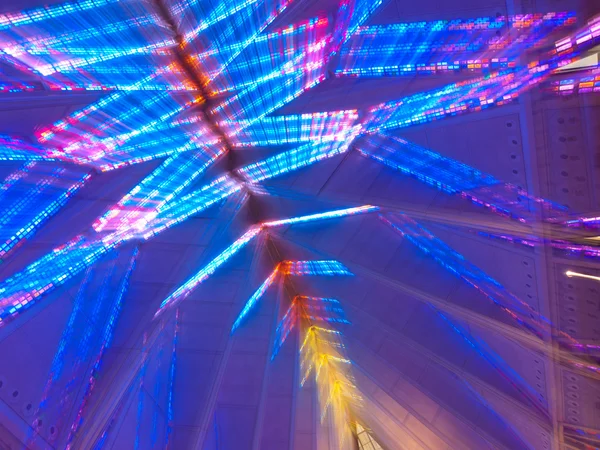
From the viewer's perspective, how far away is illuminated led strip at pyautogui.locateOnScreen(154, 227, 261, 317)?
354 inches

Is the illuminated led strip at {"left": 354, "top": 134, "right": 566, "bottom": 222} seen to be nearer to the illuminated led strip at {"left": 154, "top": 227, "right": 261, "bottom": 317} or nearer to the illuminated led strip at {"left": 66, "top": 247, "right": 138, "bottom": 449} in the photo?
the illuminated led strip at {"left": 154, "top": 227, "right": 261, "bottom": 317}

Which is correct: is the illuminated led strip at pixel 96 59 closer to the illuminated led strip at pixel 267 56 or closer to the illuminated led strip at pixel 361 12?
the illuminated led strip at pixel 267 56

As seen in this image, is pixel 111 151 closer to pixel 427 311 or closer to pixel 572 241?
pixel 572 241

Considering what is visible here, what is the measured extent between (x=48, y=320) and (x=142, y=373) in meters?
3.05

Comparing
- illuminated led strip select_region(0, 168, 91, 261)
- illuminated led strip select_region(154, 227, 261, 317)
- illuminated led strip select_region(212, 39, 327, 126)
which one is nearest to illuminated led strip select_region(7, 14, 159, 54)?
illuminated led strip select_region(0, 168, 91, 261)

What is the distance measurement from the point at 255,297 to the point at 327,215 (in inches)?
118

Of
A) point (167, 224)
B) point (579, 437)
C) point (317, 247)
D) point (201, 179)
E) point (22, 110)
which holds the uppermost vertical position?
point (22, 110)

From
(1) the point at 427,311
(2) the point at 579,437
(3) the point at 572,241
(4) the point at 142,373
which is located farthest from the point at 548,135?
(4) the point at 142,373

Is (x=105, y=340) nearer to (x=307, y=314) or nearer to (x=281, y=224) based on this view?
(x=281, y=224)

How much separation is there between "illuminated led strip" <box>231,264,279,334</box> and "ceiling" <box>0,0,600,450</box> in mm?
97

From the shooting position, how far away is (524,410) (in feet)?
29.0

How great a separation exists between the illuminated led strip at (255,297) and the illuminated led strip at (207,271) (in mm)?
1129

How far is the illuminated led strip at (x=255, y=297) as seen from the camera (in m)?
10.5

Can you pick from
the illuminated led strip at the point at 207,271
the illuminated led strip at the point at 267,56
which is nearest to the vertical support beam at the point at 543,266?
the illuminated led strip at the point at 267,56
